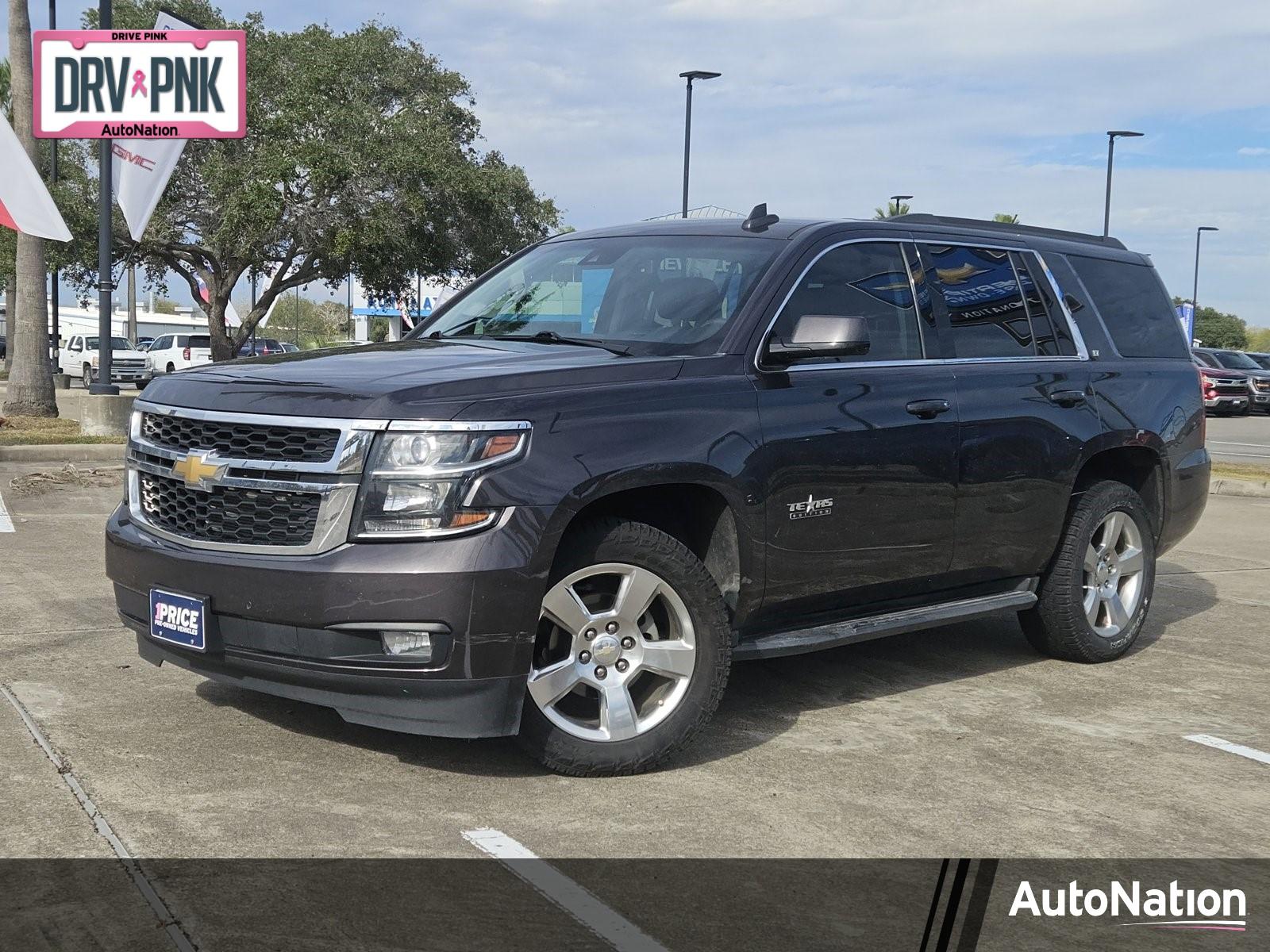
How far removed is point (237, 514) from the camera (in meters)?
4.55

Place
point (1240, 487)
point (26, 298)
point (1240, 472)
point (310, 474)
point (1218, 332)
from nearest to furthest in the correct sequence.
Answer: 1. point (310, 474)
2. point (1240, 487)
3. point (1240, 472)
4. point (26, 298)
5. point (1218, 332)

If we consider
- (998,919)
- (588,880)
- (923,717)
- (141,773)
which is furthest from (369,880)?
(923,717)

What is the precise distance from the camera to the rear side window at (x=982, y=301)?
6059 mm

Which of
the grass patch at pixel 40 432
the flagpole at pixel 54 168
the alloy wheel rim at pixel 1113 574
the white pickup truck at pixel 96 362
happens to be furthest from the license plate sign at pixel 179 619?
the white pickup truck at pixel 96 362

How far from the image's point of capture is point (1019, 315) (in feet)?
21.1

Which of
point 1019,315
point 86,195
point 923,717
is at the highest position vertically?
point 86,195

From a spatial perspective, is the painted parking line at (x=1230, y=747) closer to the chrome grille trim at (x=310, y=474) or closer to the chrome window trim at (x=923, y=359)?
the chrome window trim at (x=923, y=359)

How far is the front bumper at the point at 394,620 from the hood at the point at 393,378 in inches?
16.4

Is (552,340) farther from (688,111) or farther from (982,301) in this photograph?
(688,111)

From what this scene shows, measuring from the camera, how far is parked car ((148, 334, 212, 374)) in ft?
135

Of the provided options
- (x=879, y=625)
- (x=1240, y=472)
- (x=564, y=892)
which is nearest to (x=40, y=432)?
(x=1240, y=472)

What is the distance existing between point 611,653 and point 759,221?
80.5 inches

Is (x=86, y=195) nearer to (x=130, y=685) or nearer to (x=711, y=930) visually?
(x=130, y=685)

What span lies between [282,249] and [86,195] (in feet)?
15.8
